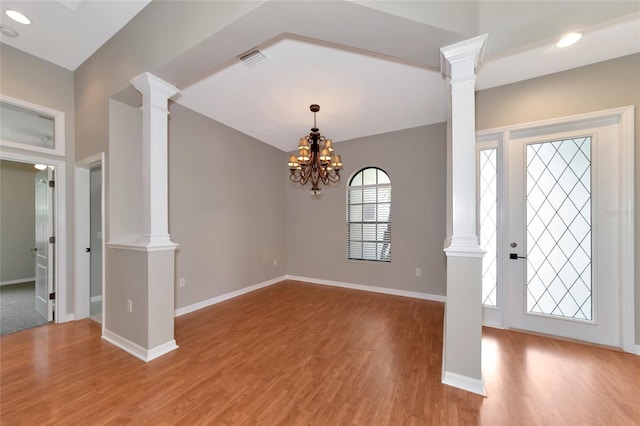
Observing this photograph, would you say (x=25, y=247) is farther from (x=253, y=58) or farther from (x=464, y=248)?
(x=464, y=248)

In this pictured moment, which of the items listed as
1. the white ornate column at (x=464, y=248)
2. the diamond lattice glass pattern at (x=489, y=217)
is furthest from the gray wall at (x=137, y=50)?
the diamond lattice glass pattern at (x=489, y=217)

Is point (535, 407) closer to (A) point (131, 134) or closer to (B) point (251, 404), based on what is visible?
(B) point (251, 404)

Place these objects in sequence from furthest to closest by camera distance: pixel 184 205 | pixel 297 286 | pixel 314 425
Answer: pixel 297 286 → pixel 184 205 → pixel 314 425

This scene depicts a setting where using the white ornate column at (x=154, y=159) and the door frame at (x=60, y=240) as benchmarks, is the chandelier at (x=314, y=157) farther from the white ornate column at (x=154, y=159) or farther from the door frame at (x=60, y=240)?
the door frame at (x=60, y=240)

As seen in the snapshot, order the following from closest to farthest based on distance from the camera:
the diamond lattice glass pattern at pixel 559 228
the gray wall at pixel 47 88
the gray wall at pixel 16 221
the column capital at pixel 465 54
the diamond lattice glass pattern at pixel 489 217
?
the column capital at pixel 465 54 → the diamond lattice glass pattern at pixel 559 228 → the gray wall at pixel 47 88 → the diamond lattice glass pattern at pixel 489 217 → the gray wall at pixel 16 221

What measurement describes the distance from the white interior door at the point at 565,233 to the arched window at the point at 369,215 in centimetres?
203


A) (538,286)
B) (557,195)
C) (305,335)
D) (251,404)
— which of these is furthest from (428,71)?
(251,404)

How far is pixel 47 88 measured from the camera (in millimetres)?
3146

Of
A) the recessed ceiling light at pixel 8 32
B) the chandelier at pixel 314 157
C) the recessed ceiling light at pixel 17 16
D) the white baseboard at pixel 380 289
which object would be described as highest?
the recessed ceiling light at pixel 17 16

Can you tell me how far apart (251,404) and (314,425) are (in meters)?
0.50

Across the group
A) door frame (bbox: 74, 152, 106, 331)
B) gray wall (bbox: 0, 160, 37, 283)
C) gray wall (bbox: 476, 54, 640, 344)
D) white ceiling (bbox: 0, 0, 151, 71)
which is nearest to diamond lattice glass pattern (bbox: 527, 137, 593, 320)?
gray wall (bbox: 476, 54, 640, 344)

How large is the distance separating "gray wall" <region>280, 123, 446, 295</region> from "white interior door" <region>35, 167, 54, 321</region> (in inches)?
152

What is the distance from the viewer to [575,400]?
1.82 meters

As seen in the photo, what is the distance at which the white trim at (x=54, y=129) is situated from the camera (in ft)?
9.41
